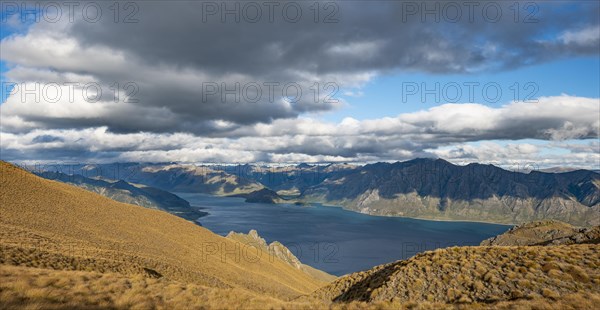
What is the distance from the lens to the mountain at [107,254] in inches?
732

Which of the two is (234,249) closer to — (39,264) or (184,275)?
(184,275)

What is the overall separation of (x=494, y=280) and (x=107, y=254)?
41.4 m

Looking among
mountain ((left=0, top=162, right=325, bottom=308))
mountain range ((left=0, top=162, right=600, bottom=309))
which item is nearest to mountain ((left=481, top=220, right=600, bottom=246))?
mountain range ((left=0, top=162, right=600, bottom=309))

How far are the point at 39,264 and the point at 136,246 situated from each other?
95.4 feet

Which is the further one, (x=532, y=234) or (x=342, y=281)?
(x=532, y=234)

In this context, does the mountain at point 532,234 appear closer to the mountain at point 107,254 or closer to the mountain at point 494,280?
the mountain at point 107,254

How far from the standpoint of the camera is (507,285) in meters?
20.5

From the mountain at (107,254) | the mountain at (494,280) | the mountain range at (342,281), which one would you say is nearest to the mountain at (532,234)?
the mountain range at (342,281)

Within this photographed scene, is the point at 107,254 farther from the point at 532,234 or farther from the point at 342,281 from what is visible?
the point at 532,234

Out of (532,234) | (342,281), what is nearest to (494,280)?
(342,281)

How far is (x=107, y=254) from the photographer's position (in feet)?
127

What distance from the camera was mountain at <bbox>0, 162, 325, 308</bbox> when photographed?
18.6 m

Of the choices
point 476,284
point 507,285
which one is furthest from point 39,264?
point 507,285

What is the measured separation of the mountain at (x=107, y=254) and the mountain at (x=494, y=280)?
1003 centimetres
